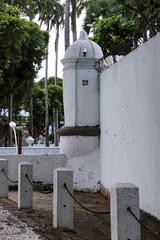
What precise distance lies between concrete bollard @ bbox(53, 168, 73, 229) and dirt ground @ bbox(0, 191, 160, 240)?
172mm

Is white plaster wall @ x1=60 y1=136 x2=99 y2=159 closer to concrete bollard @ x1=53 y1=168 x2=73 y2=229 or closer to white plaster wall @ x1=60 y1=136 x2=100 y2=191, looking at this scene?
white plaster wall @ x1=60 y1=136 x2=100 y2=191

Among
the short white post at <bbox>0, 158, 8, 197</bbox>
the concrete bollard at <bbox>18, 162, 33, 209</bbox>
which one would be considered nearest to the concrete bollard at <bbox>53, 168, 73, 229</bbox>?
the concrete bollard at <bbox>18, 162, 33, 209</bbox>

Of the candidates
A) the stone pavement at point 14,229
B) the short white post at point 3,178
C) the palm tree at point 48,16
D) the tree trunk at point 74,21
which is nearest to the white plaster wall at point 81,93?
the short white post at point 3,178

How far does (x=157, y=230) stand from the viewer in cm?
919

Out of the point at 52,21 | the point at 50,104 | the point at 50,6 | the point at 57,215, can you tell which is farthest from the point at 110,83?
the point at 50,104

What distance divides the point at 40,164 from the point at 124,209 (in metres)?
10.2

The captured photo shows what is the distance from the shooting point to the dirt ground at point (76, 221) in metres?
8.95

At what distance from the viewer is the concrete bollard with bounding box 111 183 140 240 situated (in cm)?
663

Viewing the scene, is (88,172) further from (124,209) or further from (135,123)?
(124,209)

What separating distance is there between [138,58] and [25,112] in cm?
5294

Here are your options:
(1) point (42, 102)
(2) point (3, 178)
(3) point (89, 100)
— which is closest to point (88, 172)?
(3) point (89, 100)

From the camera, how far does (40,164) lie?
16.7 metres

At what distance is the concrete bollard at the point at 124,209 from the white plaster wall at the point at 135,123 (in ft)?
9.50

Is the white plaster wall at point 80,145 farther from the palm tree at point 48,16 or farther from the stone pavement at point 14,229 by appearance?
the palm tree at point 48,16
